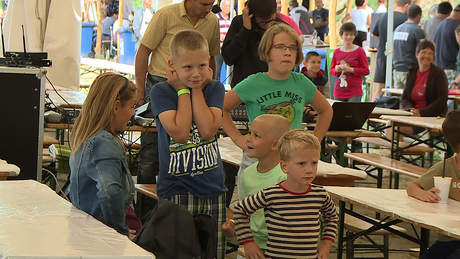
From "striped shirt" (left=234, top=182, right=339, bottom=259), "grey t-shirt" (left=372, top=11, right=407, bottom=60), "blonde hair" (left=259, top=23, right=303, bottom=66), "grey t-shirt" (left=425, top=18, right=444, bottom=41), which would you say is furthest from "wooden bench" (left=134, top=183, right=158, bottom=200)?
"grey t-shirt" (left=425, top=18, right=444, bottom=41)

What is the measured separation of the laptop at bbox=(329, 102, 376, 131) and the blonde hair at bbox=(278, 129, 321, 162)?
2.97 m

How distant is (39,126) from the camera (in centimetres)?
370

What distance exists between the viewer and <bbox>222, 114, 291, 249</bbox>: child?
8.22 feet

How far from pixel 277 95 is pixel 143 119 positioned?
1246mm

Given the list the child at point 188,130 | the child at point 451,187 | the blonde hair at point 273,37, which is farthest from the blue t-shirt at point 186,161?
the child at point 451,187

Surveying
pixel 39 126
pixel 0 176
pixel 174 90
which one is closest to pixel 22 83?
pixel 39 126

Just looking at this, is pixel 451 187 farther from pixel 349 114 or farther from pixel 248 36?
pixel 349 114

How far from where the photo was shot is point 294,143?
2.29 m

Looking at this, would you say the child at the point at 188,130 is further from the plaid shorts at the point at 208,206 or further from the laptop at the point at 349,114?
the laptop at the point at 349,114

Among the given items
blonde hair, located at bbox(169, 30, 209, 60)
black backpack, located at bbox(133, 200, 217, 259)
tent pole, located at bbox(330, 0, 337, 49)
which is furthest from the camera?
tent pole, located at bbox(330, 0, 337, 49)

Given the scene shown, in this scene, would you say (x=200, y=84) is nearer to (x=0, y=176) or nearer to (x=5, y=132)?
(x=0, y=176)

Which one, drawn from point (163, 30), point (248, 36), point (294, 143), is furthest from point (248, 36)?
point (294, 143)

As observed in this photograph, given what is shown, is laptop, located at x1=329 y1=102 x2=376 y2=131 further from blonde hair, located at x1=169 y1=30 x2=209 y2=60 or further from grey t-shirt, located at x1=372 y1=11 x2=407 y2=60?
grey t-shirt, located at x1=372 y1=11 x2=407 y2=60

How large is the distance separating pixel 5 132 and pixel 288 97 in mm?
1790
